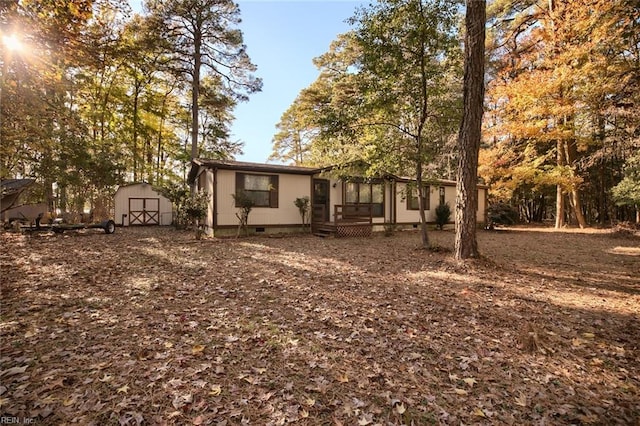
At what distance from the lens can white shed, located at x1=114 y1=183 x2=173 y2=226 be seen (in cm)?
1925

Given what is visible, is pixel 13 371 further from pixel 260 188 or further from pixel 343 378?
pixel 260 188

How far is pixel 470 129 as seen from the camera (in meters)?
6.89

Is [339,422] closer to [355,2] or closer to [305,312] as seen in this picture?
[305,312]

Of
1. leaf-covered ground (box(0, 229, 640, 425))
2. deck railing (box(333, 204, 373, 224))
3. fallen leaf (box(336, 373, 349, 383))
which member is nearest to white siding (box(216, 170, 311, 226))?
deck railing (box(333, 204, 373, 224))

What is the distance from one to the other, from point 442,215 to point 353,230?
653 cm

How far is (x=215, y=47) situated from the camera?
1583 centimetres

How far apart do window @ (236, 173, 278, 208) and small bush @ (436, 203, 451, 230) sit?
9.38m

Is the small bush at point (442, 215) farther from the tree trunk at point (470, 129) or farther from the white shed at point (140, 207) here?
the white shed at point (140, 207)

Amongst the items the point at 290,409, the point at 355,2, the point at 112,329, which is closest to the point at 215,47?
the point at 355,2

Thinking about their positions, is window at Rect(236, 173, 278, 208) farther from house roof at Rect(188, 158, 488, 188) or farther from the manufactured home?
house roof at Rect(188, 158, 488, 188)

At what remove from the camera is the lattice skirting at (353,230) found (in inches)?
500

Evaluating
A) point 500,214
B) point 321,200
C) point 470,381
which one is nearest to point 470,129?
point 470,381

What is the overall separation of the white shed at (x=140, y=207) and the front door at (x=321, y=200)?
10484 millimetres

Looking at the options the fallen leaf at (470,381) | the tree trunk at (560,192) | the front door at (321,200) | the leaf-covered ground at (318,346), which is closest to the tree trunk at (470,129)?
the leaf-covered ground at (318,346)
